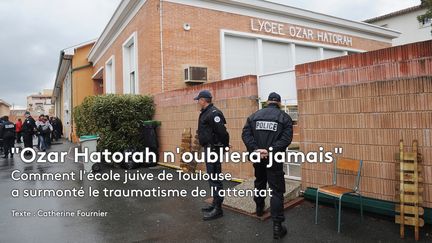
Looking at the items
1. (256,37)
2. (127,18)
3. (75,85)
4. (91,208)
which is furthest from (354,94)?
(75,85)

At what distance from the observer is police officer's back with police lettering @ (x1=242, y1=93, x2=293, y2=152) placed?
13.2 ft

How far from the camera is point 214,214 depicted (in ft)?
15.4

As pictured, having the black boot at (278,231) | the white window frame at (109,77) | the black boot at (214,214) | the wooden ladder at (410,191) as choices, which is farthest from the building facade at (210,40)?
the wooden ladder at (410,191)

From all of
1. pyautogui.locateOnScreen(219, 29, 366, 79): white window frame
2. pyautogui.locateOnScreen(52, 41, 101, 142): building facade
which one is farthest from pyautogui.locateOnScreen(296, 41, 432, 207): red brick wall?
pyautogui.locateOnScreen(52, 41, 101, 142): building facade

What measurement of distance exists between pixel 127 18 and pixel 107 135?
6.07 m

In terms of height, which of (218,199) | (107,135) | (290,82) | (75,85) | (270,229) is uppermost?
(75,85)

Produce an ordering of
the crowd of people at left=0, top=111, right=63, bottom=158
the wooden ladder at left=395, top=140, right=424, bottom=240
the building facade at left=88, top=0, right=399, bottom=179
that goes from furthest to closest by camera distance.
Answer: the crowd of people at left=0, top=111, right=63, bottom=158, the building facade at left=88, top=0, right=399, bottom=179, the wooden ladder at left=395, top=140, right=424, bottom=240

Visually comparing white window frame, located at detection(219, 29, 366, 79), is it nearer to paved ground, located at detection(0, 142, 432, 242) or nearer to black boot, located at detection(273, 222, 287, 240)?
paved ground, located at detection(0, 142, 432, 242)

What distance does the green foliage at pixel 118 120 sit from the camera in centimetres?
922

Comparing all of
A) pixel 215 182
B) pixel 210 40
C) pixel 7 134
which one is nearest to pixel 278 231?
pixel 215 182

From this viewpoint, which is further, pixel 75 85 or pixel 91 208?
pixel 75 85

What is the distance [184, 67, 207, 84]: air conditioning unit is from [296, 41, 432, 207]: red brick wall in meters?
5.55

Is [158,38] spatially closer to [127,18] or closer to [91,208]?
[127,18]

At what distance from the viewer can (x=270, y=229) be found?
421 cm
